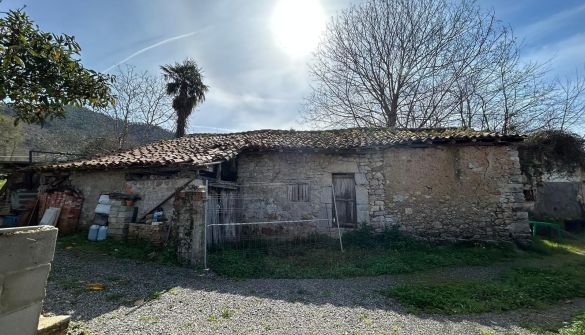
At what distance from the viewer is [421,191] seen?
30.5 feet

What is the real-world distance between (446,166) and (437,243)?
2.31 metres

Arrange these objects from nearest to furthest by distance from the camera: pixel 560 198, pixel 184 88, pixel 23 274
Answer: pixel 23 274
pixel 560 198
pixel 184 88

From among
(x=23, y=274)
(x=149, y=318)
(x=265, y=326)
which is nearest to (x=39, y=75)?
(x=23, y=274)

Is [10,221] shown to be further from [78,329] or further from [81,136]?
[81,136]

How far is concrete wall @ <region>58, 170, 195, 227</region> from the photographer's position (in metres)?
8.73

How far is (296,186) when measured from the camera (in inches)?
390

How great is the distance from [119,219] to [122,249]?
4.22 feet

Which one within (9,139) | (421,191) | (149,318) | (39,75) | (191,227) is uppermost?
(9,139)

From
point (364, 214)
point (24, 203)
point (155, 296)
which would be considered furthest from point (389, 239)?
point (24, 203)

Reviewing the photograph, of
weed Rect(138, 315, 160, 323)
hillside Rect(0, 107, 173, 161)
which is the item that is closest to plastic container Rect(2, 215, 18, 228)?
weed Rect(138, 315, 160, 323)

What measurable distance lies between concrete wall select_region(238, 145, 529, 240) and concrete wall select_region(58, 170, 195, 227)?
2.41 meters

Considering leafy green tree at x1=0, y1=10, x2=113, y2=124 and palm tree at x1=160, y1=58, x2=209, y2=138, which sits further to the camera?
palm tree at x1=160, y1=58, x2=209, y2=138

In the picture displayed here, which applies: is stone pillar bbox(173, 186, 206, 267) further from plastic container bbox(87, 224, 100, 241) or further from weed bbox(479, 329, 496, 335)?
weed bbox(479, 329, 496, 335)

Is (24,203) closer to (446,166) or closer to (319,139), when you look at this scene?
(319,139)
